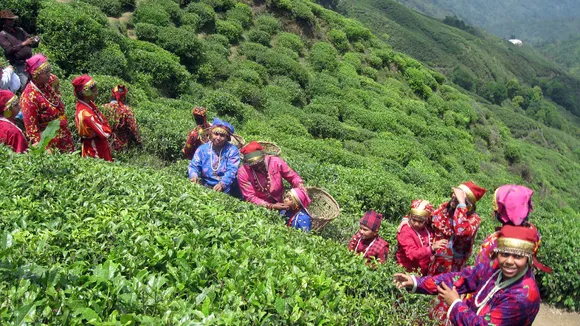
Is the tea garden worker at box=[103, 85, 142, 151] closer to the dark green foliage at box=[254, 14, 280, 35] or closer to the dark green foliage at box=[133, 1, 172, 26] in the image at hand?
the dark green foliage at box=[133, 1, 172, 26]

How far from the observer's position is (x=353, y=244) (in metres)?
4.69

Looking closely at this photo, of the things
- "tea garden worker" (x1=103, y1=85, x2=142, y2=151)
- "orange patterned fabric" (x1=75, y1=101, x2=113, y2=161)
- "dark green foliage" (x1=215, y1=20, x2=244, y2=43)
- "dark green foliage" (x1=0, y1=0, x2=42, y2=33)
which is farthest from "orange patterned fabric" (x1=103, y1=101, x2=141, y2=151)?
"dark green foliage" (x1=215, y1=20, x2=244, y2=43)

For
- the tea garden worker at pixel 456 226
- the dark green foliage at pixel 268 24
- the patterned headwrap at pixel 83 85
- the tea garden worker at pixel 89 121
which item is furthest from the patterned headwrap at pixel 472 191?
the dark green foliage at pixel 268 24

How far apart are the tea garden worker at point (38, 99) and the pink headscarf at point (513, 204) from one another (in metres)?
4.48

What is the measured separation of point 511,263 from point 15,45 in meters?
7.95

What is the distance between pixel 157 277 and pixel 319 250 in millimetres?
1519

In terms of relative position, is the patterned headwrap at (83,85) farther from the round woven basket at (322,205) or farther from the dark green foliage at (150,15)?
the dark green foliage at (150,15)

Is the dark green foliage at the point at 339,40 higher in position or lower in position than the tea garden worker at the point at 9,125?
lower

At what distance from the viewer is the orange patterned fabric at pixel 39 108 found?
16.6ft

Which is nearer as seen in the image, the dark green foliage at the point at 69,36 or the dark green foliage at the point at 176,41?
the dark green foliage at the point at 69,36

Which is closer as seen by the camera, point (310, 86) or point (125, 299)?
point (125, 299)

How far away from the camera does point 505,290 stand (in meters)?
2.91

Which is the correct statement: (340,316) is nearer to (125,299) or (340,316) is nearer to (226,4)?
(125,299)

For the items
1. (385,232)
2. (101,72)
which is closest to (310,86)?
(101,72)
